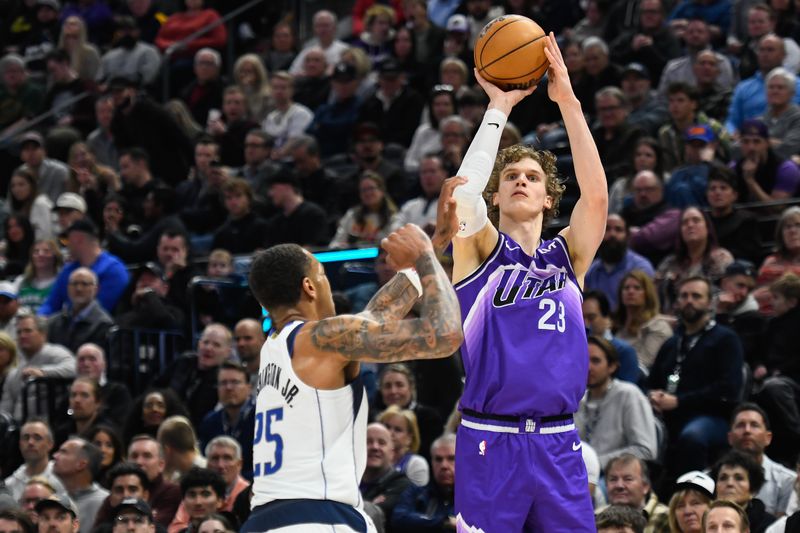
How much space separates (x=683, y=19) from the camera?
17.3 metres

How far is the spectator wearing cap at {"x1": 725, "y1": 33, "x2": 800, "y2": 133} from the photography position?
49.4 ft

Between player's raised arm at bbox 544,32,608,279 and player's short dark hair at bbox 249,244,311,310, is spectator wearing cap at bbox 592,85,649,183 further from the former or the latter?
player's short dark hair at bbox 249,244,311,310

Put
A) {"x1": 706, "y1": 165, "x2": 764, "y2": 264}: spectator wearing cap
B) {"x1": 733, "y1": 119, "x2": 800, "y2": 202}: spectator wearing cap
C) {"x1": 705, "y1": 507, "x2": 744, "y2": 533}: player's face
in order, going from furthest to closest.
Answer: {"x1": 733, "y1": 119, "x2": 800, "y2": 202}: spectator wearing cap, {"x1": 706, "y1": 165, "x2": 764, "y2": 264}: spectator wearing cap, {"x1": 705, "y1": 507, "x2": 744, "y2": 533}: player's face

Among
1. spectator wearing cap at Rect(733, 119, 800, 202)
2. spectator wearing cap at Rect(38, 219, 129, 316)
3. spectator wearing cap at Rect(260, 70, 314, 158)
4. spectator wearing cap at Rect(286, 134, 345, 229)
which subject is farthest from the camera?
spectator wearing cap at Rect(260, 70, 314, 158)

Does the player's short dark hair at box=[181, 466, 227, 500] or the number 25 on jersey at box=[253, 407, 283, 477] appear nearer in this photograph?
the number 25 on jersey at box=[253, 407, 283, 477]

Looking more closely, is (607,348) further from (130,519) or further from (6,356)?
(6,356)

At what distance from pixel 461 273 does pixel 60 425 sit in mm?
7528

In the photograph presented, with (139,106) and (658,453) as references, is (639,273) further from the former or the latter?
(139,106)

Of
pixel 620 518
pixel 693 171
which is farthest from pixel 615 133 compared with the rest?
pixel 620 518

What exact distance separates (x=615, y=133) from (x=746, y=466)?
18.2ft

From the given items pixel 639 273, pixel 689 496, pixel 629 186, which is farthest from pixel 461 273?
pixel 629 186

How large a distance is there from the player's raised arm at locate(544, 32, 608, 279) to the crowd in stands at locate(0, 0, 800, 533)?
2471 mm

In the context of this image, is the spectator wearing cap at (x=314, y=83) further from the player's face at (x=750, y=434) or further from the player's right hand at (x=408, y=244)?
the player's right hand at (x=408, y=244)

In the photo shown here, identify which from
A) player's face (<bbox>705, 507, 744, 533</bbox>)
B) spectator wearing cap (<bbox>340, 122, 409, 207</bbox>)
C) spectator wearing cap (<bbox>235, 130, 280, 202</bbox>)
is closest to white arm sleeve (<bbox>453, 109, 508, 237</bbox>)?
player's face (<bbox>705, 507, 744, 533</bbox>)
